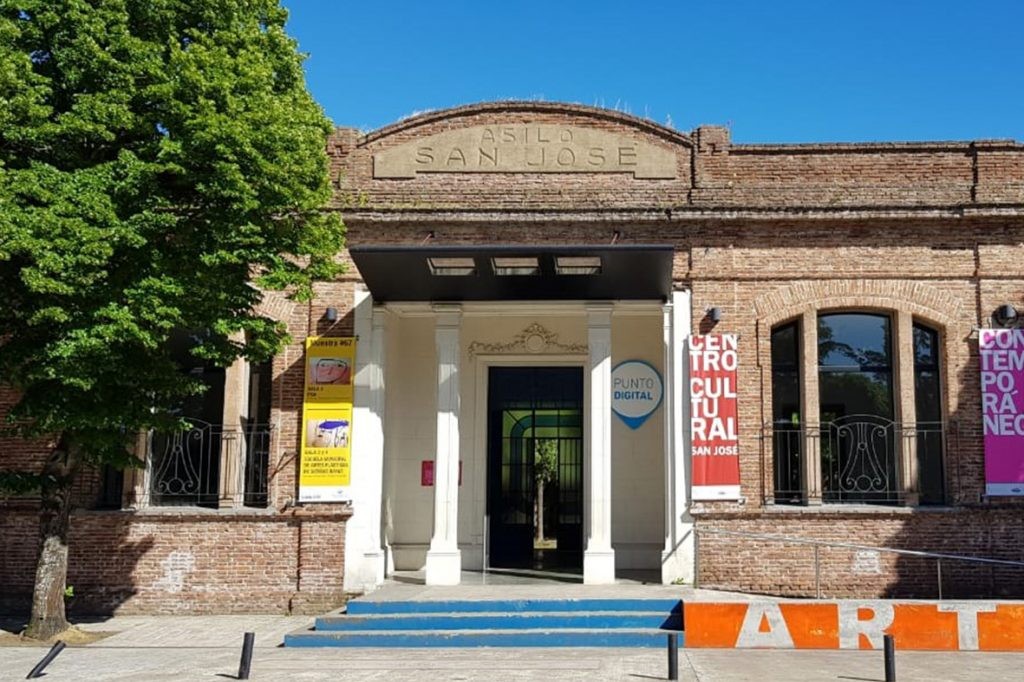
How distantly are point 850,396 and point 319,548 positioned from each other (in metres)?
8.45

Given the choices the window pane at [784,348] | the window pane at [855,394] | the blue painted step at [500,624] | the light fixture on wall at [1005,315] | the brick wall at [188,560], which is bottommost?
the blue painted step at [500,624]

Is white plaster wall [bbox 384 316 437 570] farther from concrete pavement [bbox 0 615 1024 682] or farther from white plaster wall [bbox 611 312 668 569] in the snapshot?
concrete pavement [bbox 0 615 1024 682]

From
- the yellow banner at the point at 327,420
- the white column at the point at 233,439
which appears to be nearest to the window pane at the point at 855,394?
the yellow banner at the point at 327,420

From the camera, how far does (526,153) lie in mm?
15125

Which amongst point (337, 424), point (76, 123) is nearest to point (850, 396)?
point (337, 424)

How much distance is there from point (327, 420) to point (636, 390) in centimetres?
541

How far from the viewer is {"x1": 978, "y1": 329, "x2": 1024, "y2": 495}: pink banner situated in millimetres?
13891

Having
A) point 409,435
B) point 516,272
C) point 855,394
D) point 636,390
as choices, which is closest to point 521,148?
point 516,272

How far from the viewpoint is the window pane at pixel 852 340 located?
48.9 feet

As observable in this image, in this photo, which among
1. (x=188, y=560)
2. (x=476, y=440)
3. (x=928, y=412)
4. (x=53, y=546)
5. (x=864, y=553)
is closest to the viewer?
(x=53, y=546)

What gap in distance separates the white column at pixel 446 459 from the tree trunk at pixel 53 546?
501 centimetres

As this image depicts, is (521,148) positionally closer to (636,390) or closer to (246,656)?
(636,390)

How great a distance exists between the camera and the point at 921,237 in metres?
14.6

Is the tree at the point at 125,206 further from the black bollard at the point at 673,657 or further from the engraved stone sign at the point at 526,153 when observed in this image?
the black bollard at the point at 673,657
